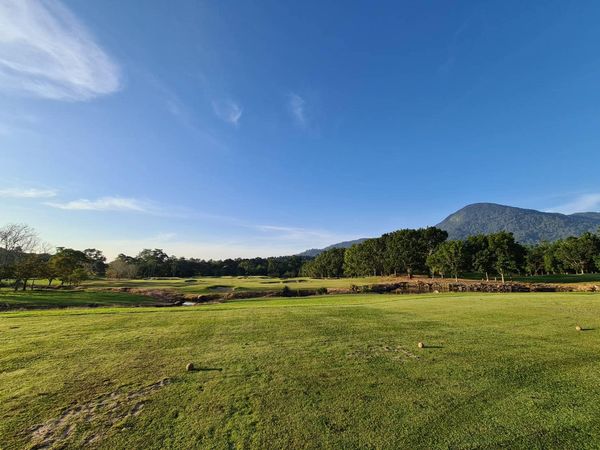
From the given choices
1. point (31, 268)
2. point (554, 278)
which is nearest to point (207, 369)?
point (31, 268)

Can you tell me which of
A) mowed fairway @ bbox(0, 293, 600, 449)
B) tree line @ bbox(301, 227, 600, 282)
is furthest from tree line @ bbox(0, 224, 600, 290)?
mowed fairway @ bbox(0, 293, 600, 449)

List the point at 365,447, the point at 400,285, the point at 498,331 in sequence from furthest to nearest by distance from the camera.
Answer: the point at 400,285
the point at 498,331
the point at 365,447

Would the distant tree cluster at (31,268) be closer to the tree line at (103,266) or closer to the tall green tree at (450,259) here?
the tree line at (103,266)

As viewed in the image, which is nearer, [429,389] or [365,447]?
[365,447]

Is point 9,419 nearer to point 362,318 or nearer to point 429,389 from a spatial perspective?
point 429,389

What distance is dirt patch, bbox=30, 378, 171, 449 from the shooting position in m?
4.23

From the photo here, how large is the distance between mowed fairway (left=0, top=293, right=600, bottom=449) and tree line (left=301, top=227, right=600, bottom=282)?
61.4 m

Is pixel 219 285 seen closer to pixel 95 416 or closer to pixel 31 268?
pixel 31 268

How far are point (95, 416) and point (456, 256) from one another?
234ft

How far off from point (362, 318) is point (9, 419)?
11222 millimetres

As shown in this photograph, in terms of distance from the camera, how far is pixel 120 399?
536 cm

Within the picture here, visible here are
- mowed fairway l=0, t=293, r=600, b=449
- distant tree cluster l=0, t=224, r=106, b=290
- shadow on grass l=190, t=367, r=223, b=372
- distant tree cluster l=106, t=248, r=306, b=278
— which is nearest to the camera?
mowed fairway l=0, t=293, r=600, b=449

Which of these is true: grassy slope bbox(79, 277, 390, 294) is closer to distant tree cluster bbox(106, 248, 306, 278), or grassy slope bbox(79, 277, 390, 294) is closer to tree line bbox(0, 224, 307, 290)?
tree line bbox(0, 224, 307, 290)

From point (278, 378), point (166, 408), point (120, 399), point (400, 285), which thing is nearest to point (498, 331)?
point (278, 378)
